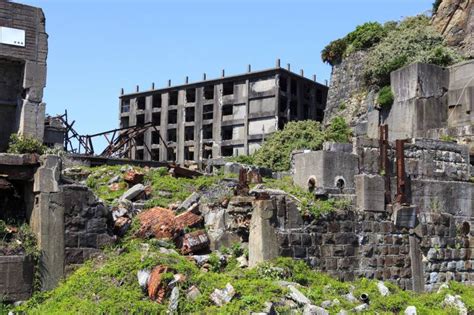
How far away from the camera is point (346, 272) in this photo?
10.6 meters

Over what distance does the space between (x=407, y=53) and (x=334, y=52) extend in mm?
7184

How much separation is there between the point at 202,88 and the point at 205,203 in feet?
123

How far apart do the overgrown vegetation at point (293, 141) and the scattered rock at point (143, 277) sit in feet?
42.3

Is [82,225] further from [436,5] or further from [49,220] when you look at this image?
[436,5]

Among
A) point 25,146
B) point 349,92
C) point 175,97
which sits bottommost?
point 25,146

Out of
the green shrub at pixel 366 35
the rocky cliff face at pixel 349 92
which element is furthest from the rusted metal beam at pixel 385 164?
the green shrub at pixel 366 35

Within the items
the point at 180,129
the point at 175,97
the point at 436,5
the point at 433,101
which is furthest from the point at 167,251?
the point at 175,97

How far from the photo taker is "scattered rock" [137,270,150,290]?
808 cm

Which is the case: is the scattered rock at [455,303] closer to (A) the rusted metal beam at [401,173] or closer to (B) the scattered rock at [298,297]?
(A) the rusted metal beam at [401,173]

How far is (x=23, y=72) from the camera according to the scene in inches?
545

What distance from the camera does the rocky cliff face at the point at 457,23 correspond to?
69.0ft

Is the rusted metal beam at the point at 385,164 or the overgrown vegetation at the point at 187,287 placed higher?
the rusted metal beam at the point at 385,164

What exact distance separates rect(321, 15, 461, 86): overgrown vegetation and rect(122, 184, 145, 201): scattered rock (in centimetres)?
1269

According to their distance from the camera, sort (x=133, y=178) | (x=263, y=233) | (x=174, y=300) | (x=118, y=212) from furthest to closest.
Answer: (x=133, y=178), (x=118, y=212), (x=263, y=233), (x=174, y=300)
